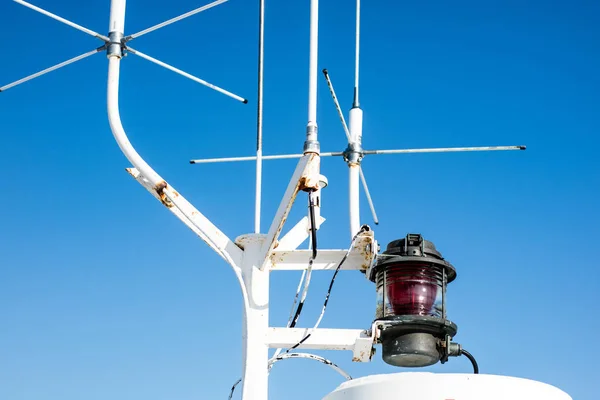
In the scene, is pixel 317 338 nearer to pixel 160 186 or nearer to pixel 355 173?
pixel 160 186

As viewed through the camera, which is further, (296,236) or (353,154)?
(353,154)

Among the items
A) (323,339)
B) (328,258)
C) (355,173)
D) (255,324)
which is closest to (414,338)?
(323,339)

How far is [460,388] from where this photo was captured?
577 centimetres

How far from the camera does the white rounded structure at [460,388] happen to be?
5.76 m

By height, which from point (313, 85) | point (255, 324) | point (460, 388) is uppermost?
point (313, 85)

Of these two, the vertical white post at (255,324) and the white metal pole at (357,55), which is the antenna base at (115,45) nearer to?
the vertical white post at (255,324)

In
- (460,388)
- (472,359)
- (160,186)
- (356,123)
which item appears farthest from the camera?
(356,123)

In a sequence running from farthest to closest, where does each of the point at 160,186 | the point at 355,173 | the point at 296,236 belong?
the point at 355,173, the point at 296,236, the point at 160,186

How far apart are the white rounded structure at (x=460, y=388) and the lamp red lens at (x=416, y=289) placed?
172cm

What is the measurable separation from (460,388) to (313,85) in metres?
3.00

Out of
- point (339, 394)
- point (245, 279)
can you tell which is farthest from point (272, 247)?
point (339, 394)

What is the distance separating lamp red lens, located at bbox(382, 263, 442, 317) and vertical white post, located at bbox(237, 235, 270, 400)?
1.19 meters

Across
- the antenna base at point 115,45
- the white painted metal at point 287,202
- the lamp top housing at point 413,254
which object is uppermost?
the antenna base at point 115,45

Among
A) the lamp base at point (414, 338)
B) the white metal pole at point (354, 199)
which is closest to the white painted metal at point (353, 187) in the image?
the white metal pole at point (354, 199)
